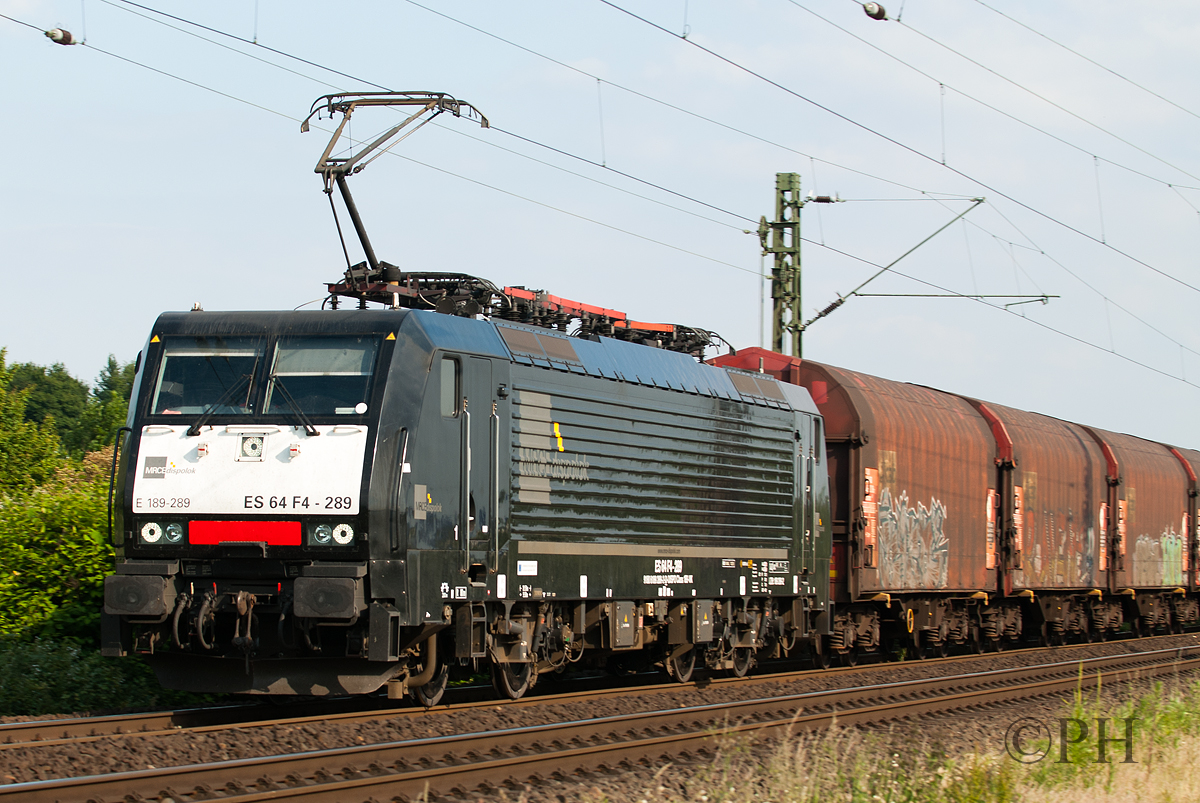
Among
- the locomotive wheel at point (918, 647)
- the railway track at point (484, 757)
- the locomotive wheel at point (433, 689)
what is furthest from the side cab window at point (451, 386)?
the locomotive wheel at point (918, 647)

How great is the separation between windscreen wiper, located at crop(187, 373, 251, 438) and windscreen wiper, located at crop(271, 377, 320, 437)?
30 centimetres

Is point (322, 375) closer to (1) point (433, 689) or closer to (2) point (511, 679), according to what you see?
(1) point (433, 689)

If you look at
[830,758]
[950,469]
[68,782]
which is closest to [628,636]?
[830,758]

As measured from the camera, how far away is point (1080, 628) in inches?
1061

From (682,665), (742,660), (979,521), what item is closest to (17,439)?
(979,521)

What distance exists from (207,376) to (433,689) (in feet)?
11.5

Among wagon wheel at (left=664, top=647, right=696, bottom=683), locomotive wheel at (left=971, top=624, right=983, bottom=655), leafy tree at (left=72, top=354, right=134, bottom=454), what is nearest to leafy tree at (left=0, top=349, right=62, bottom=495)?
leafy tree at (left=72, top=354, right=134, bottom=454)

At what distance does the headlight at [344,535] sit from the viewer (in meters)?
11.1

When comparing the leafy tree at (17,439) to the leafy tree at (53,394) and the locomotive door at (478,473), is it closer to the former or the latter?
the locomotive door at (478,473)

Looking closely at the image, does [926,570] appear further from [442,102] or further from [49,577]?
[49,577]

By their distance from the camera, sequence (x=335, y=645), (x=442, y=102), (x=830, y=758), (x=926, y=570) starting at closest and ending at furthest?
(x=830, y=758) < (x=335, y=645) < (x=442, y=102) < (x=926, y=570)

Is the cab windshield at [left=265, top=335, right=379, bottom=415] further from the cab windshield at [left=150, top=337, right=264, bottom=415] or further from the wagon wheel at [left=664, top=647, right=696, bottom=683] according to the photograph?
the wagon wheel at [left=664, top=647, right=696, bottom=683]

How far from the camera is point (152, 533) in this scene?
37.7ft

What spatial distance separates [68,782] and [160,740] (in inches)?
78.5
